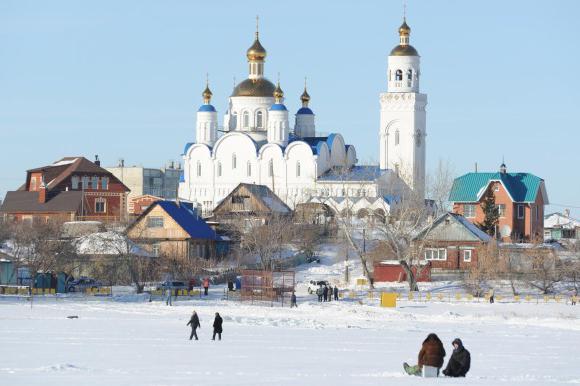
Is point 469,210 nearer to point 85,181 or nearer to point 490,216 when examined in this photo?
point 490,216

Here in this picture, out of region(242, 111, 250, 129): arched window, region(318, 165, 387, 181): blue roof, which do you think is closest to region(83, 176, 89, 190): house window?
region(318, 165, 387, 181): blue roof

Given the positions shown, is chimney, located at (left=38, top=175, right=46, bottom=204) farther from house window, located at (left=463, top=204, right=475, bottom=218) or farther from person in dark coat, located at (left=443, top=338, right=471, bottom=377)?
person in dark coat, located at (left=443, top=338, right=471, bottom=377)

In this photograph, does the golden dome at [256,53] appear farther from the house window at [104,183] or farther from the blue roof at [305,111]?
the house window at [104,183]

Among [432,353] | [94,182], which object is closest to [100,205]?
[94,182]

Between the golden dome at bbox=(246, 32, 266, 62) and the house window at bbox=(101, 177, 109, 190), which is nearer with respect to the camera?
the house window at bbox=(101, 177, 109, 190)

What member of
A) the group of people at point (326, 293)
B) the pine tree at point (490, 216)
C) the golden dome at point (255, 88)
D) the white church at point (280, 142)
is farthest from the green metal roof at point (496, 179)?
the group of people at point (326, 293)

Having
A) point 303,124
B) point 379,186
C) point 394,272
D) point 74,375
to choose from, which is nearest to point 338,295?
point 394,272

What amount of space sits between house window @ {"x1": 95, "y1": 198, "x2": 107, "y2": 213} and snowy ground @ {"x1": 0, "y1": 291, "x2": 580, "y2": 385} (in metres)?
38.1

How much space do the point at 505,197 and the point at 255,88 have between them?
25.7 metres

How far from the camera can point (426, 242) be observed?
197 feet

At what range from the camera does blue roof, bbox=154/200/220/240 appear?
67250 millimetres

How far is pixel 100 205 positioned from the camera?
85375mm

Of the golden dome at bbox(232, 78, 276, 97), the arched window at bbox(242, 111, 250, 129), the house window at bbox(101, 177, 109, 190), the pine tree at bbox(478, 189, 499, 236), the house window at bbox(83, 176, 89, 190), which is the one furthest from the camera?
the arched window at bbox(242, 111, 250, 129)

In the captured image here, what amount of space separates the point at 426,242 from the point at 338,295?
8.98m
